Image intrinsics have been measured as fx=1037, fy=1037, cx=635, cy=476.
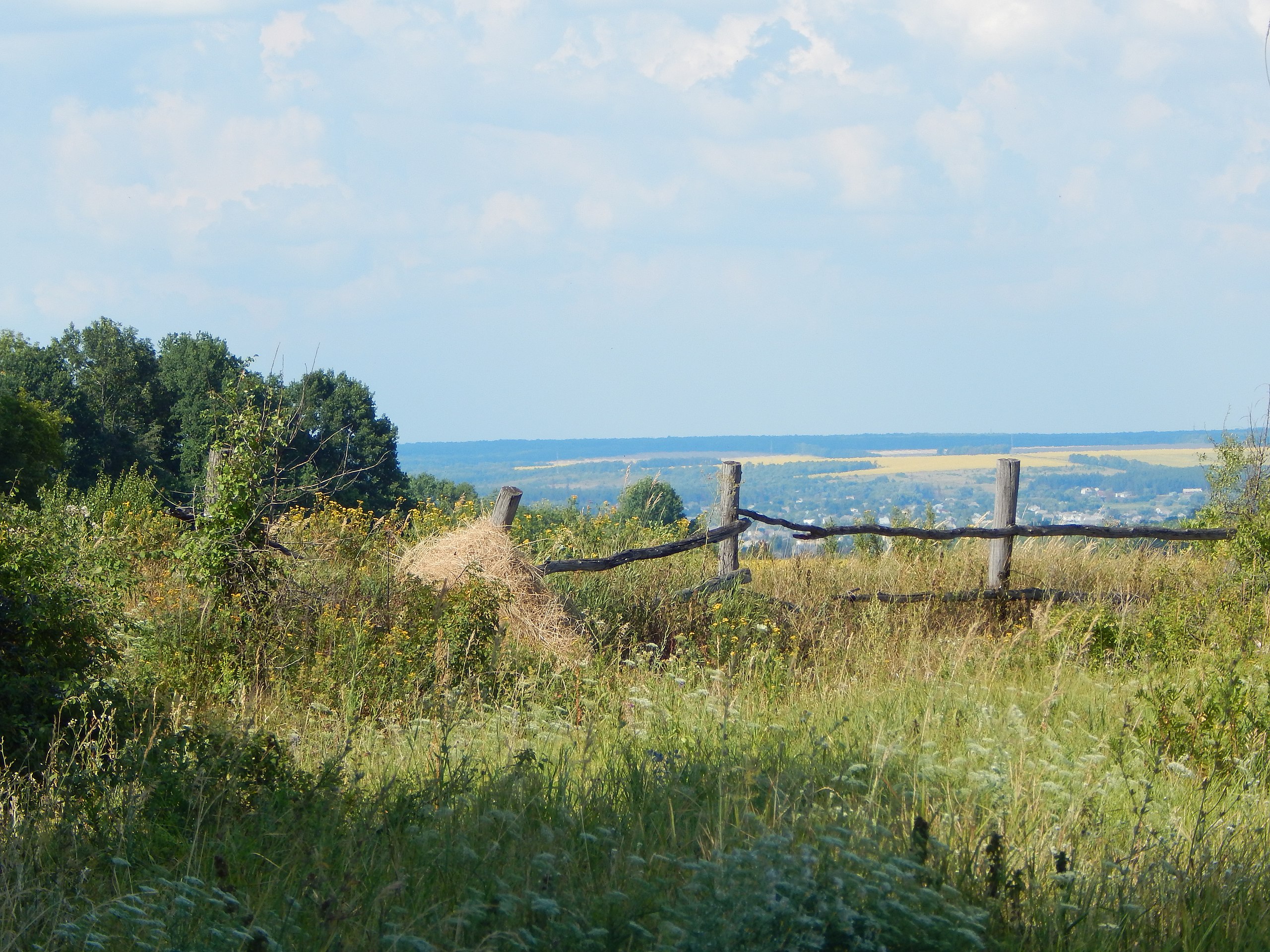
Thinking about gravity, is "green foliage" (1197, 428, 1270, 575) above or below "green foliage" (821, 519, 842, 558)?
above

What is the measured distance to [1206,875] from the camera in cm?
333

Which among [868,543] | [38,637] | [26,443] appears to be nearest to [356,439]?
[26,443]

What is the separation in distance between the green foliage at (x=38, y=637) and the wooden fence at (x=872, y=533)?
3.84 m

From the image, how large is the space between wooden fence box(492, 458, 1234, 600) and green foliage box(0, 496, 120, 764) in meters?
3.84

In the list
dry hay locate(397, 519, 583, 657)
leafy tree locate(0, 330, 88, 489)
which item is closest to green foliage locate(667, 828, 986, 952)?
dry hay locate(397, 519, 583, 657)

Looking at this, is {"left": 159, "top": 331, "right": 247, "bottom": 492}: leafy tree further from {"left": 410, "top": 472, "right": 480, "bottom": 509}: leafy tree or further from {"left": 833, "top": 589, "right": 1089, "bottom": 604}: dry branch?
{"left": 833, "top": 589, "right": 1089, "bottom": 604}: dry branch

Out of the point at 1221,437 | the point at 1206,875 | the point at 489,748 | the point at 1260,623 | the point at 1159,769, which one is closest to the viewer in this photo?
the point at 1206,875

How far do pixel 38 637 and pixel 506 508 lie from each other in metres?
4.41

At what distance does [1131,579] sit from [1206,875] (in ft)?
25.5

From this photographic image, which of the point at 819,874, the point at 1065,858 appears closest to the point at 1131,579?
the point at 1065,858

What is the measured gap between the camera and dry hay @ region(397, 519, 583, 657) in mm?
8148

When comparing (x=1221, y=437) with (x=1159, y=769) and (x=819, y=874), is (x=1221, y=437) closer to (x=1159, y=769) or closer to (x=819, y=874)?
(x=1159, y=769)

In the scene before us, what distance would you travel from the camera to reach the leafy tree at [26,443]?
23875mm

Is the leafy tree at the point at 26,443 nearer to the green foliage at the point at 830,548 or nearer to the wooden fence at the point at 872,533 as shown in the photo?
the green foliage at the point at 830,548
